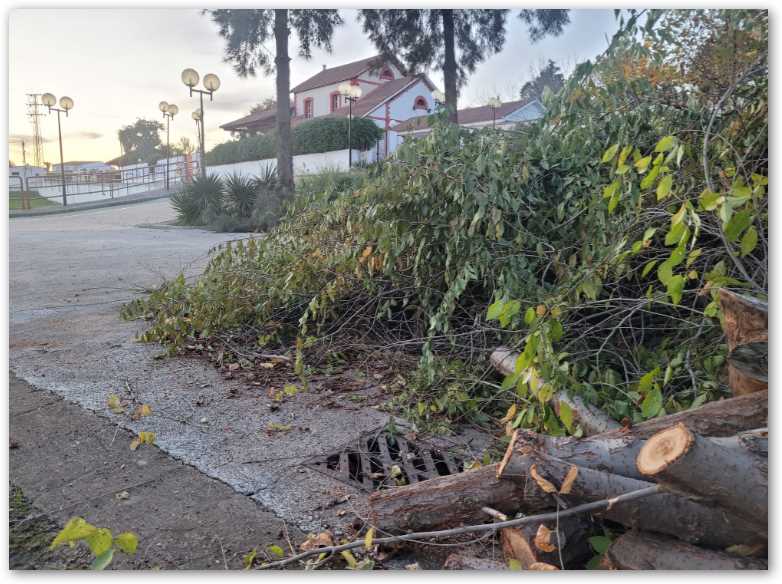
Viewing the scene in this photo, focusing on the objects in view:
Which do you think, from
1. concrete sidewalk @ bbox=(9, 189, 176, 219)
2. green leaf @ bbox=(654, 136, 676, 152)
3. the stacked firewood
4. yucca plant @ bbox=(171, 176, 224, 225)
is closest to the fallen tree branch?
the stacked firewood

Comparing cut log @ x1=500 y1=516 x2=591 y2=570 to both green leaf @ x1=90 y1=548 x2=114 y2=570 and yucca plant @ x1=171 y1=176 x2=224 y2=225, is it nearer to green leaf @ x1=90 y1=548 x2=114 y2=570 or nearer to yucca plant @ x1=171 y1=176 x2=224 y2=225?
green leaf @ x1=90 y1=548 x2=114 y2=570

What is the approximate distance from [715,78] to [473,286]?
131 centimetres

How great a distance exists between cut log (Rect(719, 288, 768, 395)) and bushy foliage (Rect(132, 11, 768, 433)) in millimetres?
76

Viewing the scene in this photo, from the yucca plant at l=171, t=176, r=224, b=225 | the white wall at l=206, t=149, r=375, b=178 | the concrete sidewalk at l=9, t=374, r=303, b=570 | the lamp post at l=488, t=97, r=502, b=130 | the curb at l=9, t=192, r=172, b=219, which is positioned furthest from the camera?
the yucca plant at l=171, t=176, r=224, b=225

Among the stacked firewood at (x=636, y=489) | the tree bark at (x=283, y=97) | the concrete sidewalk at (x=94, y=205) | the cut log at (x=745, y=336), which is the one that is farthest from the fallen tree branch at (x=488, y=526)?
the tree bark at (x=283, y=97)

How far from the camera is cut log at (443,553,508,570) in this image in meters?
1.59

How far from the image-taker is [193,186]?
10.5 ft

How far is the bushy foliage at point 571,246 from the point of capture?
204 cm

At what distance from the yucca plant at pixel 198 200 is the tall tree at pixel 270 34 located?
2.20 ft

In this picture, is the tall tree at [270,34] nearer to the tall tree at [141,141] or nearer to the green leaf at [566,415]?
the tall tree at [141,141]

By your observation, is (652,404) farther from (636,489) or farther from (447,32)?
(447,32)

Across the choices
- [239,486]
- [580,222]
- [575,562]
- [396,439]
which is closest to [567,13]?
[580,222]

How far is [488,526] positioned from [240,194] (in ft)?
9.94

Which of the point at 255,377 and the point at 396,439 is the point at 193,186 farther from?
the point at 396,439
